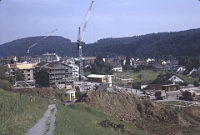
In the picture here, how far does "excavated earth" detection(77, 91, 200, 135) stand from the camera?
19.1 m

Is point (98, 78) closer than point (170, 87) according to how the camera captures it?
No

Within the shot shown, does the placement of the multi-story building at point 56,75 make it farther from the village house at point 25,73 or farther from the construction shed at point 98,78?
the construction shed at point 98,78

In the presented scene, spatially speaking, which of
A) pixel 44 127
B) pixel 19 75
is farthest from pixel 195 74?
pixel 44 127

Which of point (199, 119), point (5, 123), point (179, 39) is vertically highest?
point (179, 39)

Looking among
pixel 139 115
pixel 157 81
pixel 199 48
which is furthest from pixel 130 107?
pixel 199 48

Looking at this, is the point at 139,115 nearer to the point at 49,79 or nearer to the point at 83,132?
the point at 83,132

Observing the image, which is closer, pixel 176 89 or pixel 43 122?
pixel 43 122

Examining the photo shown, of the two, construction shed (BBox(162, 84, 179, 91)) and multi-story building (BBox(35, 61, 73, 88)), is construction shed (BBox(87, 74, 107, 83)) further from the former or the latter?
construction shed (BBox(162, 84, 179, 91))

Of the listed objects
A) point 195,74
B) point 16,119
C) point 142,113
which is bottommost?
point 142,113

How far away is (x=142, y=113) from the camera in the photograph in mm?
21172

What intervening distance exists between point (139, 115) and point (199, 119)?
4756 mm

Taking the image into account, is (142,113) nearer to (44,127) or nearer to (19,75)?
(44,127)

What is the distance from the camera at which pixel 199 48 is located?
8900 cm

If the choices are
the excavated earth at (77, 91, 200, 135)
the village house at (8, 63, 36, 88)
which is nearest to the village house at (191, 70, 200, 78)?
the village house at (8, 63, 36, 88)
